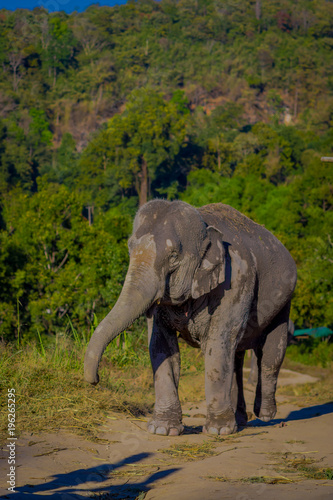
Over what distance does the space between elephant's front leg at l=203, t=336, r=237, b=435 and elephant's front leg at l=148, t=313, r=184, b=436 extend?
326mm

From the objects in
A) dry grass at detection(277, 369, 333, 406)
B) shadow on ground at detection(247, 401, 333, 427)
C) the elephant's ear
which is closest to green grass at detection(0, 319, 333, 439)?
the elephant's ear

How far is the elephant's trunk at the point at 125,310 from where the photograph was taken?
548 centimetres

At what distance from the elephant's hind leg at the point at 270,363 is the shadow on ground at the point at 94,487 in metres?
2.82

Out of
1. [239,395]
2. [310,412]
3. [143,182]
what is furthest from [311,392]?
[143,182]

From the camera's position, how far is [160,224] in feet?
20.4

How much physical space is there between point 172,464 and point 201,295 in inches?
58.0

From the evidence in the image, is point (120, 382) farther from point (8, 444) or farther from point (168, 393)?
point (8, 444)

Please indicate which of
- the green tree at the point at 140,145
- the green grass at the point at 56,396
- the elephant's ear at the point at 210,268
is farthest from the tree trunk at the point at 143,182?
the elephant's ear at the point at 210,268

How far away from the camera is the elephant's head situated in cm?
589

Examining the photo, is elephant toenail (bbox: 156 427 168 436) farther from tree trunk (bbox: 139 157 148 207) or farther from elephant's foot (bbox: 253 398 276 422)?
tree trunk (bbox: 139 157 148 207)

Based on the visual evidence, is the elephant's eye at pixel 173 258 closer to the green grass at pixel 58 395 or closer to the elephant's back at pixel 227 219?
the elephant's back at pixel 227 219

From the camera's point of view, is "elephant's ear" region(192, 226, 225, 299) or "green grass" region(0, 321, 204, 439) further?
"green grass" region(0, 321, 204, 439)

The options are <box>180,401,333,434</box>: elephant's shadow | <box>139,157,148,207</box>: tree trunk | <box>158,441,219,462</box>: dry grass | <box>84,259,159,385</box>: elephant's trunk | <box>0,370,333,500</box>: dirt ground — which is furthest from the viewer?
<box>139,157,148,207</box>: tree trunk

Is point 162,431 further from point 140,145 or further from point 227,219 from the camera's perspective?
point 140,145
